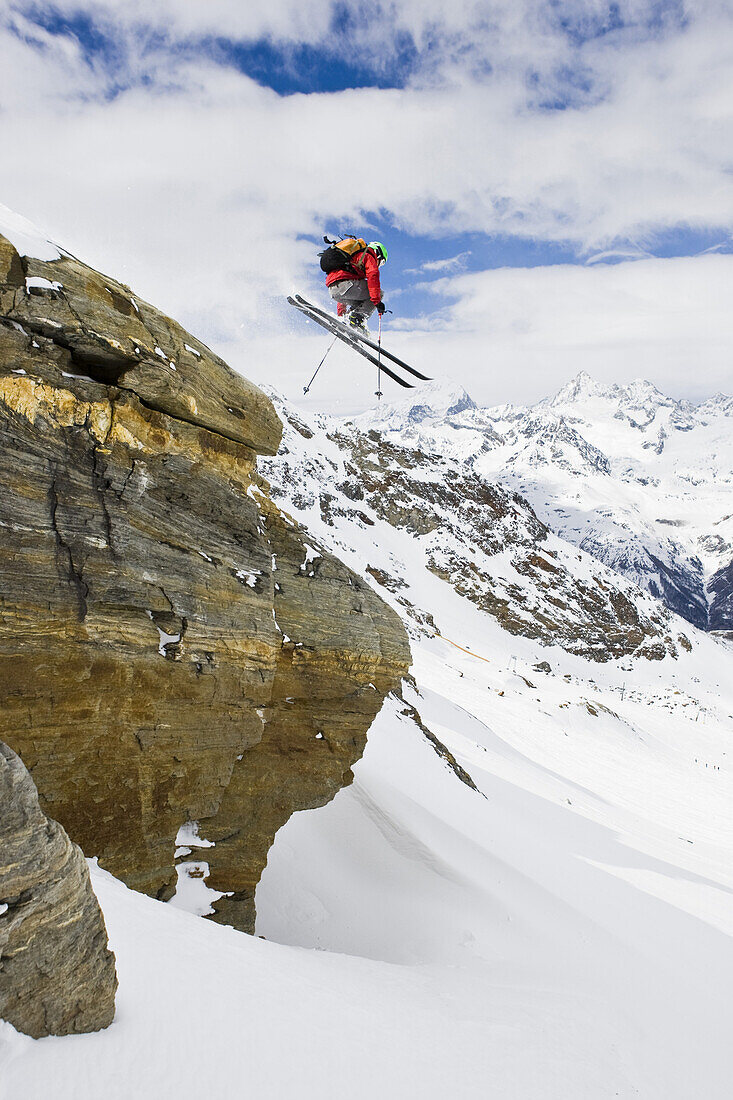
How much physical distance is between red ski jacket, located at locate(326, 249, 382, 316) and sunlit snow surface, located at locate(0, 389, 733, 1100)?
372 inches

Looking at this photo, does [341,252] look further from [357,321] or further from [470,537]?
A: [470,537]

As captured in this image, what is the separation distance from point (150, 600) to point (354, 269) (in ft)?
22.2

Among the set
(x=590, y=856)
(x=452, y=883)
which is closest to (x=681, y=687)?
(x=590, y=856)

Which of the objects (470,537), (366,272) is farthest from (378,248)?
(470,537)

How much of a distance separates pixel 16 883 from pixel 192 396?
5935mm

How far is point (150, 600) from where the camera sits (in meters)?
7.61

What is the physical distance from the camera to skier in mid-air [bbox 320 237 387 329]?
35.1 feet

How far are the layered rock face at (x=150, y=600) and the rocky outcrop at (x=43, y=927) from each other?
114 inches

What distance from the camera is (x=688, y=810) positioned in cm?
2439

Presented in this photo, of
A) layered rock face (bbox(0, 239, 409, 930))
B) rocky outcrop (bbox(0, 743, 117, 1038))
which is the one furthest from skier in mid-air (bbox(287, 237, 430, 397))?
rocky outcrop (bbox(0, 743, 117, 1038))

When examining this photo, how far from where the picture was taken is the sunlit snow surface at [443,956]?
4844mm

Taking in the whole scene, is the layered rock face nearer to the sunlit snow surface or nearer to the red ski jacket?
the sunlit snow surface

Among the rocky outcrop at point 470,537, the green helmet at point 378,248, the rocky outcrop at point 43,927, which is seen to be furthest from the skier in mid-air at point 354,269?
the rocky outcrop at point 470,537

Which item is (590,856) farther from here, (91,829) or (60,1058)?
(60,1058)
